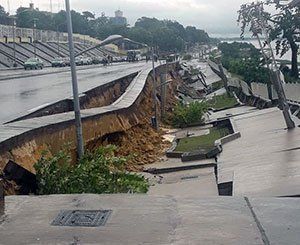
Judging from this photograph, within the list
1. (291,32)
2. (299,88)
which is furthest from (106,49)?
(299,88)

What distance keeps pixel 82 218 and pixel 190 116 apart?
93.8 feet

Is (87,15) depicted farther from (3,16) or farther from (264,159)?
(264,159)

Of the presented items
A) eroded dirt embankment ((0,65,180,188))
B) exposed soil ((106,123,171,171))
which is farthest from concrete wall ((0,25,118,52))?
eroded dirt embankment ((0,65,180,188))

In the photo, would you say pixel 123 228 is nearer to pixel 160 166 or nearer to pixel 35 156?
pixel 35 156

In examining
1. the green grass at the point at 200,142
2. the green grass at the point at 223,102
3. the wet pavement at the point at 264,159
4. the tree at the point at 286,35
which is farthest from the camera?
the tree at the point at 286,35

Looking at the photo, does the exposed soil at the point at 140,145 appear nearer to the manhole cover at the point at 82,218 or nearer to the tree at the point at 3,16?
the manhole cover at the point at 82,218

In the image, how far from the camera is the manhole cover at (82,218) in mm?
5890

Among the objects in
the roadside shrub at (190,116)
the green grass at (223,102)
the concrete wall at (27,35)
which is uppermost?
the concrete wall at (27,35)

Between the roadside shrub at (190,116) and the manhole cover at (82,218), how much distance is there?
2819 centimetres

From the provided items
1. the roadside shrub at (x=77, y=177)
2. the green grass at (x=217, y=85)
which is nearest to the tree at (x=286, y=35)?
the green grass at (x=217, y=85)

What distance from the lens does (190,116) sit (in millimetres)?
34500

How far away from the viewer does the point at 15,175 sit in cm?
979

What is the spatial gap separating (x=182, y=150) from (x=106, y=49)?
102m

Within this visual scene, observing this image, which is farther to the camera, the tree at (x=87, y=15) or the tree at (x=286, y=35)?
the tree at (x=87, y=15)
